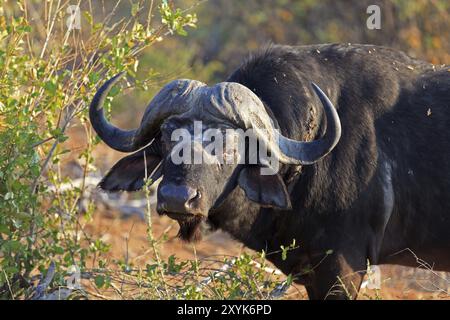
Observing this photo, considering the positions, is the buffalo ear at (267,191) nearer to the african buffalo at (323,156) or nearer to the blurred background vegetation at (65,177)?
the african buffalo at (323,156)

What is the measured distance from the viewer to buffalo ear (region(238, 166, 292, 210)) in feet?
14.1

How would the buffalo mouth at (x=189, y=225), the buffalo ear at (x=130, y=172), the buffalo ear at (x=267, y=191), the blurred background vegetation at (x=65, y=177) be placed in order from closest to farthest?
the buffalo mouth at (x=189, y=225) < the buffalo ear at (x=267, y=191) < the blurred background vegetation at (x=65, y=177) < the buffalo ear at (x=130, y=172)

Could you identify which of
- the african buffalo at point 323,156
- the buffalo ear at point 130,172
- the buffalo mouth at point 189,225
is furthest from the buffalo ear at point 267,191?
the buffalo ear at point 130,172

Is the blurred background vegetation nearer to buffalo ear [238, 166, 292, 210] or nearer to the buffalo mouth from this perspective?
the buffalo mouth

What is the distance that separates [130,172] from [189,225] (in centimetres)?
49

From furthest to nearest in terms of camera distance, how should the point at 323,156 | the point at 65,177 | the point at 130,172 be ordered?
the point at 65,177 → the point at 130,172 → the point at 323,156

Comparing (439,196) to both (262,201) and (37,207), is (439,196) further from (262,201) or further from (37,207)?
(37,207)

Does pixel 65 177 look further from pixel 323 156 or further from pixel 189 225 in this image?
pixel 323 156

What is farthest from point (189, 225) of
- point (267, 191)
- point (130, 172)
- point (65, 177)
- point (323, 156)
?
point (65, 177)

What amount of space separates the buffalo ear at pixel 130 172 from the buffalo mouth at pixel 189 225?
38 cm

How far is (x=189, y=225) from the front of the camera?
4332mm

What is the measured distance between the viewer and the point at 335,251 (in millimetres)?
4543

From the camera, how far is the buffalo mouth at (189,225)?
4031 mm
